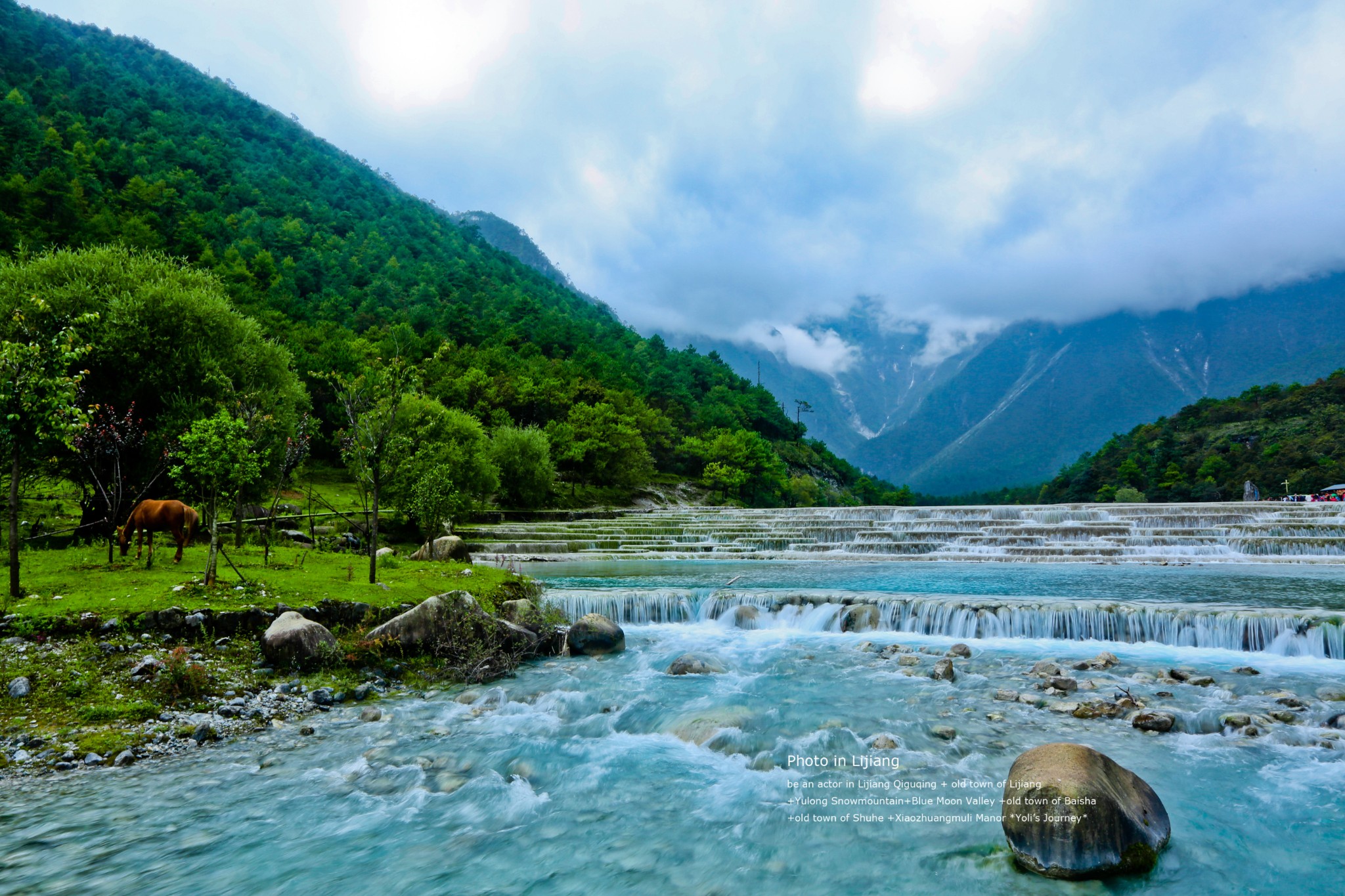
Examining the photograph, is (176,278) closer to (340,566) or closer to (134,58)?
(340,566)

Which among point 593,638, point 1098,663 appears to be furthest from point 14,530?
point 1098,663

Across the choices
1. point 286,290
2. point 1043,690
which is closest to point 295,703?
point 1043,690

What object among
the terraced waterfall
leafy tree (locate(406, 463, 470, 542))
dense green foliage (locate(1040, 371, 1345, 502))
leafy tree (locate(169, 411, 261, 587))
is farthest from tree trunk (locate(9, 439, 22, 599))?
dense green foliage (locate(1040, 371, 1345, 502))

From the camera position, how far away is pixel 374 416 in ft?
54.4

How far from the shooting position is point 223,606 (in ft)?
39.9

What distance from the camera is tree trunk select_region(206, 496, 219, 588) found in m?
13.2

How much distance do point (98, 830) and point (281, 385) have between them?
2921 centimetres

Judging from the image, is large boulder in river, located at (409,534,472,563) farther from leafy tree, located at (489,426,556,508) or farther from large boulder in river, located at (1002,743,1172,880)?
leafy tree, located at (489,426,556,508)

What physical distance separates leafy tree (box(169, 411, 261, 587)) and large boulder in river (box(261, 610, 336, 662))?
2844 mm

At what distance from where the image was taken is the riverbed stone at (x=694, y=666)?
44.6 ft

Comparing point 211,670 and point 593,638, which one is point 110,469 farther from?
point 593,638

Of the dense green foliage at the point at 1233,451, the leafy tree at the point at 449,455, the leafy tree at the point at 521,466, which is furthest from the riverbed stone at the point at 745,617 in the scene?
the dense green foliage at the point at 1233,451

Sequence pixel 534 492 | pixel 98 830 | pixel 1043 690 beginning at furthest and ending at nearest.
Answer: pixel 534 492 < pixel 1043 690 < pixel 98 830

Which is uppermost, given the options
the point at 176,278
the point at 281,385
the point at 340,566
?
the point at 176,278
